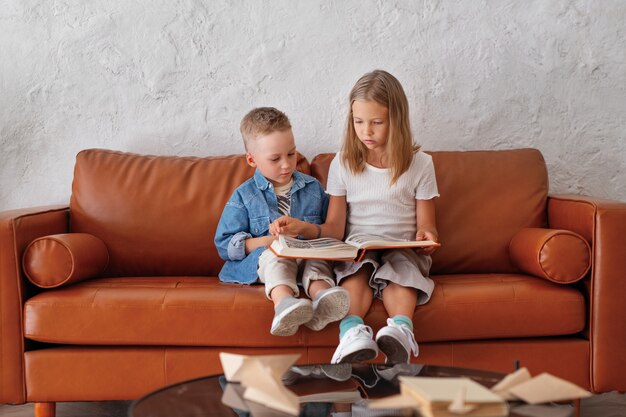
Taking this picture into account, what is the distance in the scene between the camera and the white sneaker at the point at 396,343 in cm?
213

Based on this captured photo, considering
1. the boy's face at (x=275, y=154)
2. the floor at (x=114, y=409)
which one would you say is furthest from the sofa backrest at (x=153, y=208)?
the floor at (x=114, y=409)

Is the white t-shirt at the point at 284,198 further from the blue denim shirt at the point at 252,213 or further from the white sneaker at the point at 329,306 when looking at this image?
the white sneaker at the point at 329,306

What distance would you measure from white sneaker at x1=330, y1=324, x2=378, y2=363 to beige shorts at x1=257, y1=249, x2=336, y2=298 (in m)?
0.32

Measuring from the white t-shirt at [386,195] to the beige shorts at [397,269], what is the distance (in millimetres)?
127

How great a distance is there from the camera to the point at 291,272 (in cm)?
250

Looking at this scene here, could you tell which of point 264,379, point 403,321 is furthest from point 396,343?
point 264,379

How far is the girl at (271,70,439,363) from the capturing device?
8.43 feet

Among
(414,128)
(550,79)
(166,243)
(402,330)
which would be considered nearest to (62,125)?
(166,243)

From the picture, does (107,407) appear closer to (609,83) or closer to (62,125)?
(62,125)

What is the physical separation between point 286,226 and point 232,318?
1.26ft

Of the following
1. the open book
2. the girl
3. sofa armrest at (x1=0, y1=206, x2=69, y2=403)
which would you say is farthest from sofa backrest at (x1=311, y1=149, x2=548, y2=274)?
sofa armrest at (x1=0, y1=206, x2=69, y2=403)

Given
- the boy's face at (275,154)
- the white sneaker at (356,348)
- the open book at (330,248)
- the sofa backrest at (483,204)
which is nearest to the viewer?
the white sneaker at (356,348)

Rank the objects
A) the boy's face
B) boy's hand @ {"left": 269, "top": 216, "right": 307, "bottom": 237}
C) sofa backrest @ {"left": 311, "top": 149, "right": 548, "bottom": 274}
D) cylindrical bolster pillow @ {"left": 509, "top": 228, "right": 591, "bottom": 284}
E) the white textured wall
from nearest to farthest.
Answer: cylindrical bolster pillow @ {"left": 509, "top": 228, "right": 591, "bottom": 284} < boy's hand @ {"left": 269, "top": 216, "right": 307, "bottom": 237} < the boy's face < sofa backrest @ {"left": 311, "top": 149, "right": 548, "bottom": 274} < the white textured wall

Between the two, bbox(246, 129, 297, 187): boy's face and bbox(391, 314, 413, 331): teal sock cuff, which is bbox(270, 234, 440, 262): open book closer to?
bbox(391, 314, 413, 331): teal sock cuff
